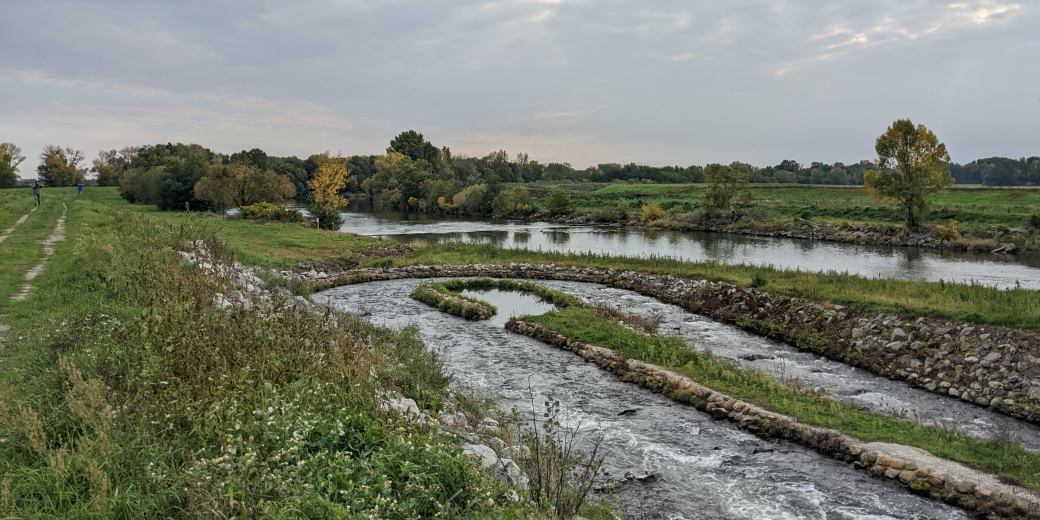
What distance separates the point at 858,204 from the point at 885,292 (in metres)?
62.0

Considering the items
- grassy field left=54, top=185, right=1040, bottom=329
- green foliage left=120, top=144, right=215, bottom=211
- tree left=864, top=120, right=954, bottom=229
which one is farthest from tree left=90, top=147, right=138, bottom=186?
tree left=864, top=120, right=954, bottom=229

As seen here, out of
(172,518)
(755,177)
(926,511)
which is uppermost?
(755,177)

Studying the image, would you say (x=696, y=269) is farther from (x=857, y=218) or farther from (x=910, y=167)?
(x=857, y=218)

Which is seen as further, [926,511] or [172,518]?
[926,511]

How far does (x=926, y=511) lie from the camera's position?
29.9ft

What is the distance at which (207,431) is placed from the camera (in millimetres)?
5652

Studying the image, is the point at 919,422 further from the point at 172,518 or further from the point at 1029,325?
the point at 172,518

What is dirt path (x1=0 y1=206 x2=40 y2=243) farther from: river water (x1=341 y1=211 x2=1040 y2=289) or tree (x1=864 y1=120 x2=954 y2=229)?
tree (x1=864 y1=120 x2=954 y2=229)

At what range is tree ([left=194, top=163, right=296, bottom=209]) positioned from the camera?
64.9m

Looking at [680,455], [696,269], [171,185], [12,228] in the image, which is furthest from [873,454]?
[171,185]

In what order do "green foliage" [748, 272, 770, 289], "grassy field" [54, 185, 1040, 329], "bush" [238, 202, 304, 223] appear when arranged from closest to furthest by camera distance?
"grassy field" [54, 185, 1040, 329] < "green foliage" [748, 272, 770, 289] < "bush" [238, 202, 304, 223]

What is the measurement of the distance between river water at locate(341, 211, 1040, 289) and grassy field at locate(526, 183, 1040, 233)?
1159 centimetres

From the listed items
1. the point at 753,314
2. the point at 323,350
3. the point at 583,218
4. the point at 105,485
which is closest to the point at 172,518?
the point at 105,485

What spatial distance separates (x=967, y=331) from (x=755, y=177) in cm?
13937
